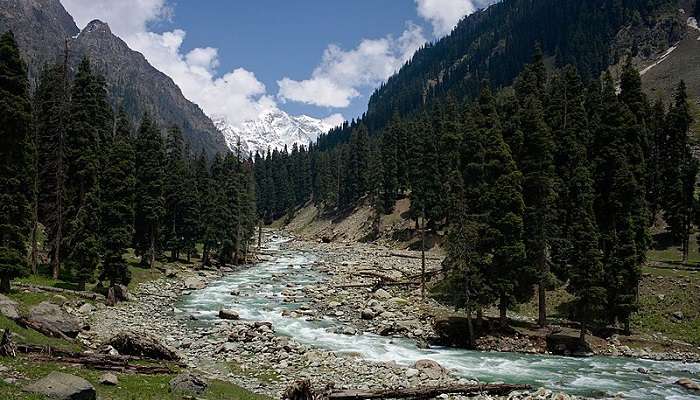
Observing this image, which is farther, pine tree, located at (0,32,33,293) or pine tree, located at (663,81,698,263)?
pine tree, located at (663,81,698,263)

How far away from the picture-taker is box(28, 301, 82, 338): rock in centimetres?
2519

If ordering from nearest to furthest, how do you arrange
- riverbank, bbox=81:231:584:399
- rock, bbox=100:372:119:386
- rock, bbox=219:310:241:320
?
rock, bbox=100:372:119:386
riverbank, bbox=81:231:584:399
rock, bbox=219:310:241:320

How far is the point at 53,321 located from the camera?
25984 mm

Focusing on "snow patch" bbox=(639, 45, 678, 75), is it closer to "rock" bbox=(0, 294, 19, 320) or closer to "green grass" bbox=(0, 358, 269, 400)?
"green grass" bbox=(0, 358, 269, 400)

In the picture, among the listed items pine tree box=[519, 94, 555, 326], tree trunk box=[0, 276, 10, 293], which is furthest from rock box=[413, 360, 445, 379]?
tree trunk box=[0, 276, 10, 293]

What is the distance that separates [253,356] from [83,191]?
25.5 metres

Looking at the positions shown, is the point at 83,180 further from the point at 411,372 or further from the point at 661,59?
the point at 661,59

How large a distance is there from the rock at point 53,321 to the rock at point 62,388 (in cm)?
1152

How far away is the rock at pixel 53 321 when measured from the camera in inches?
992

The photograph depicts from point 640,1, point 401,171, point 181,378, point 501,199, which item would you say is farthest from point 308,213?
point 640,1

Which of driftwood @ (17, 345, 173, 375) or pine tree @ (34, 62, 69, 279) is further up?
pine tree @ (34, 62, 69, 279)

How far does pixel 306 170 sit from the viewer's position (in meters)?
168

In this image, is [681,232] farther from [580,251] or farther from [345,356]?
[345,356]

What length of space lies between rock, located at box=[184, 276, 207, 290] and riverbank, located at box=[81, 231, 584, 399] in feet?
42.7
